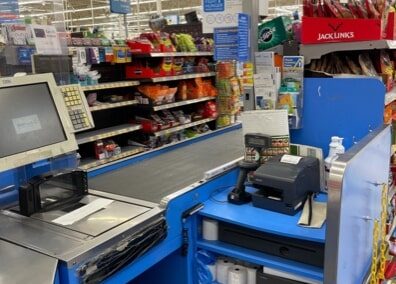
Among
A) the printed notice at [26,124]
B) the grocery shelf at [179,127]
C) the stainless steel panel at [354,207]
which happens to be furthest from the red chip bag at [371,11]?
the grocery shelf at [179,127]

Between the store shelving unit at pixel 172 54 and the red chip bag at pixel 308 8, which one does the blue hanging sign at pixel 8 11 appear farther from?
the store shelving unit at pixel 172 54

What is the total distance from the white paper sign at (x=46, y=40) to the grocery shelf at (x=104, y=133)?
2306 millimetres

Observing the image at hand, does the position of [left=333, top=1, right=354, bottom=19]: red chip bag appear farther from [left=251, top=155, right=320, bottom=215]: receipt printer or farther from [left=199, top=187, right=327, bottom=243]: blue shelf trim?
[left=199, top=187, right=327, bottom=243]: blue shelf trim

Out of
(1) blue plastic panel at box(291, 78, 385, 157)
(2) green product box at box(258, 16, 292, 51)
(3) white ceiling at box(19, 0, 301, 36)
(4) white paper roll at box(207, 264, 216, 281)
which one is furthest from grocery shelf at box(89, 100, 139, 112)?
(3) white ceiling at box(19, 0, 301, 36)

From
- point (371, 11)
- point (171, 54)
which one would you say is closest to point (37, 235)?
Result: point (371, 11)

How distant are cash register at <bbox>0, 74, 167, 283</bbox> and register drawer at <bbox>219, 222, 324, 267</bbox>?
38 cm

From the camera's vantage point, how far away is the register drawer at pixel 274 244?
164cm

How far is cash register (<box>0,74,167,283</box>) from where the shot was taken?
4.37 feet

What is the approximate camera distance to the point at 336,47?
2.21 metres

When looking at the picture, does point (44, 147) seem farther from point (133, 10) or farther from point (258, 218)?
point (133, 10)

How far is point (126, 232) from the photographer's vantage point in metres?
1.45

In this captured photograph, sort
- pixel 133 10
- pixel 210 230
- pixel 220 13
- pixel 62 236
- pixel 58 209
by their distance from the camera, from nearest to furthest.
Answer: pixel 62 236
pixel 58 209
pixel 210 230
pixel 220 13
pixel 133 10

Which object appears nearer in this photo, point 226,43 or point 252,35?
point 252,35

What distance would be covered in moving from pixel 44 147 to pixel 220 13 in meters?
1.74
